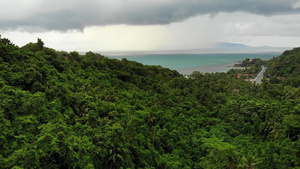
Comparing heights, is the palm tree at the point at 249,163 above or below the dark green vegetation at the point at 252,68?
below

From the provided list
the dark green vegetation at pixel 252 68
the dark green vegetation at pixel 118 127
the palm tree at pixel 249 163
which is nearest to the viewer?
the dark green vegetation at pixel 118 127

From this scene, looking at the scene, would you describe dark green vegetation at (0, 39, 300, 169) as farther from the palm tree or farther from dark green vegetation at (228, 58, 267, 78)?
dark green vegetation at (228, 58, 267, 78)

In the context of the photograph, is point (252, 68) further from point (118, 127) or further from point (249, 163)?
point (118, 127)

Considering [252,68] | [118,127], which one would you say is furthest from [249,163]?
[252,68]

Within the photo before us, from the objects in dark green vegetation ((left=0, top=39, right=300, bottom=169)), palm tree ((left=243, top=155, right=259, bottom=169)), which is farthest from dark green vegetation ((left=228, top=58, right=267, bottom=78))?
palm tree ((left=243, top=155, right=259, bottom=169))

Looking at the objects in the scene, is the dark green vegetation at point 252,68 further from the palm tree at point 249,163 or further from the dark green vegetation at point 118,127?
the palm tree at point 249,163

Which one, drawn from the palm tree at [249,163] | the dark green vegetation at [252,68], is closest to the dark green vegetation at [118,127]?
the palm tree at [249,163]

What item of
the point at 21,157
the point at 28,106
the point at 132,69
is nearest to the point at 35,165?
the point at 21,157

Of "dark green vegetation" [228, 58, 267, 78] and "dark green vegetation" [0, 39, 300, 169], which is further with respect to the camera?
"dark green vegetation" [228, 58, 267, 78]

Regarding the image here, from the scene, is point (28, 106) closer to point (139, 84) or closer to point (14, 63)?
point (14, 63)
